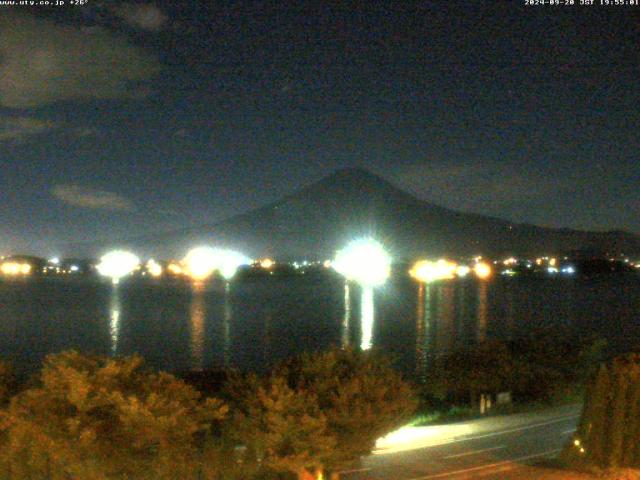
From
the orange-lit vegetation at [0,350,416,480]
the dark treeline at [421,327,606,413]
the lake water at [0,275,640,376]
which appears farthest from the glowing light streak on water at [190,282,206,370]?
the orange-lit vegetation at [0,350,416,480]

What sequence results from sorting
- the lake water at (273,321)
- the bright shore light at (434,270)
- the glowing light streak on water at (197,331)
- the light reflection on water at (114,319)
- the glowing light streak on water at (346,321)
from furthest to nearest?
the bright shore light at (434,270), the glowing light streak on water at (346,321), the light reflection on water at (114,319), the lake water at (273,321), the glowing light streak on water at (197,331)

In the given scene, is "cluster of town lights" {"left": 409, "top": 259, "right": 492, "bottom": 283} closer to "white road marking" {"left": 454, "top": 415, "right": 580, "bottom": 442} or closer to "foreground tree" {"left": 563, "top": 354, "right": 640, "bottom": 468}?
"white road marking" {"left": 454, "top": 415, "right": 580, "bottom": 442}

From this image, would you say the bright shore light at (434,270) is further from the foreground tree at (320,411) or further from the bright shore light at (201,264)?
the foreground tree at (320,411)

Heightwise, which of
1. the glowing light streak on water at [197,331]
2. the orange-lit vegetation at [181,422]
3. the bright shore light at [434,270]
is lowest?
the glowing light streak on water at [197,331]

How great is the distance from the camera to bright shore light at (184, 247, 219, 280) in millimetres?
129625

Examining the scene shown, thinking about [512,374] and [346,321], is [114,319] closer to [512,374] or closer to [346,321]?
[346,321]

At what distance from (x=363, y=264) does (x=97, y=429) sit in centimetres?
12666

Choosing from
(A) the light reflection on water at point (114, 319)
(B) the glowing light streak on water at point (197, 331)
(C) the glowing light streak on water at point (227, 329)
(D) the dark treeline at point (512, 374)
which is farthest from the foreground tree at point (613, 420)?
(A) the light reflection on water at point (114, 319)

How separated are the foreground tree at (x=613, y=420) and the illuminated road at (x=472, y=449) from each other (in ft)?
2.61

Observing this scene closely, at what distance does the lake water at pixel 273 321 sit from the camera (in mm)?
35969

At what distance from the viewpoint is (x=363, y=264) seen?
132375 millimetres

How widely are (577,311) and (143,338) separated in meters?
32.7

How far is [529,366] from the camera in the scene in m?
19.0

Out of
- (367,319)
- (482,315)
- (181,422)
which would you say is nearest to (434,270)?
(482,315)
